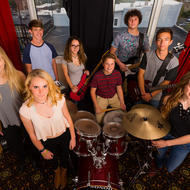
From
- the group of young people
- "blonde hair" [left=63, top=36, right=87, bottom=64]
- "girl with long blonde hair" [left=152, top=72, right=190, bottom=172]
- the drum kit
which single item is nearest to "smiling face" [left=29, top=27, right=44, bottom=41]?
the group of young people

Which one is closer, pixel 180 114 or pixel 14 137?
pixel 180 114

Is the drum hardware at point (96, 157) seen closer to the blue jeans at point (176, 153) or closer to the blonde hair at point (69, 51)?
the blue jeans at point (176, 153)

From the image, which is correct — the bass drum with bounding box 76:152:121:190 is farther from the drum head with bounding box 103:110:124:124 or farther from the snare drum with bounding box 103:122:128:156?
the drum head with bounding box 103:110:124:124

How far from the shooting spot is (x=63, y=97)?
140cm

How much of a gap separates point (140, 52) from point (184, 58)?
0.89 m

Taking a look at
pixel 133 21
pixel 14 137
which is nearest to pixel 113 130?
pixel 14 137

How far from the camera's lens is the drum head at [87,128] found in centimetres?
153

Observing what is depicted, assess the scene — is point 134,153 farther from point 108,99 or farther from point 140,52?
point 140,52

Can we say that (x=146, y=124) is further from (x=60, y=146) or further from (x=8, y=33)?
(x=8, y=33)

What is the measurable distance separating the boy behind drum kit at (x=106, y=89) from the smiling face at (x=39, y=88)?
33.0 inches

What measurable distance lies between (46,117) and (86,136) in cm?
45

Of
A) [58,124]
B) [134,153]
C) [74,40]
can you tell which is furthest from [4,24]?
[134,153]

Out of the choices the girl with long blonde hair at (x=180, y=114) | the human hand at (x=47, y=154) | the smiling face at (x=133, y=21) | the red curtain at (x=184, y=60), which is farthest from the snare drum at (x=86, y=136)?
the red curtain at (x=184, y=60)

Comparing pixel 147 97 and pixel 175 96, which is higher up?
pixel 175 96
